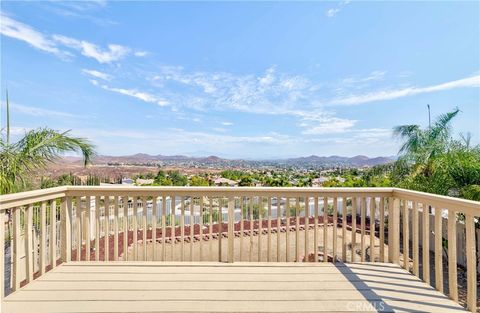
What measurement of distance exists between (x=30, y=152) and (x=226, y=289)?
12.0ft

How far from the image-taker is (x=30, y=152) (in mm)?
3889

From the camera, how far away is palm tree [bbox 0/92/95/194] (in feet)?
11.9

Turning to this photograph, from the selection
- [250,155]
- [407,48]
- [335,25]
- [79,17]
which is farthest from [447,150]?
[250,155]

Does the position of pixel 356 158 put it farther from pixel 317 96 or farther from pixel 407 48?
pixel 407 48

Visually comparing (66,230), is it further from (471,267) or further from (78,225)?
(471,267)

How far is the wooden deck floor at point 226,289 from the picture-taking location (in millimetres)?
1990

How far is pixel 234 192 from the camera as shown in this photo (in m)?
2.89

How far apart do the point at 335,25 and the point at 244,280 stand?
644 cm

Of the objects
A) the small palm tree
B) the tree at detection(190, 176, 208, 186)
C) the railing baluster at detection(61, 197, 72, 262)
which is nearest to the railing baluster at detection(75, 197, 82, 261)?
the railing baluster at detection(61, 197, 72, 262)

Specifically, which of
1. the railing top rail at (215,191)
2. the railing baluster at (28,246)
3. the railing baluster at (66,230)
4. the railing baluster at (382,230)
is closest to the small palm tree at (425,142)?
the railing baluster at (382,230)

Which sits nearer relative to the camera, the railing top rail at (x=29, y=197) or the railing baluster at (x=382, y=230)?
the railing top rail at (x=29, y=197)

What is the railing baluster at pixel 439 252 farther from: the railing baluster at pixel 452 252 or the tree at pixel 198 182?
the tree at pixel 198 182

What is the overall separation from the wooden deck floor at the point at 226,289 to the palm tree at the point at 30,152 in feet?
5.93

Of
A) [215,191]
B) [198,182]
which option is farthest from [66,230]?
[198,182]
